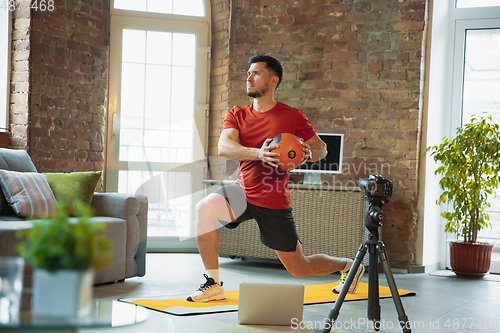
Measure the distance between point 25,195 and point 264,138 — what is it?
1.56m

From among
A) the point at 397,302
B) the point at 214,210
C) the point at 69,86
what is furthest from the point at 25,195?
the point at 397,302

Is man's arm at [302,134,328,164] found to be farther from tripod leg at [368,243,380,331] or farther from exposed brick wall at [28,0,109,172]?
exposed brick wall at [28,0,109,172]

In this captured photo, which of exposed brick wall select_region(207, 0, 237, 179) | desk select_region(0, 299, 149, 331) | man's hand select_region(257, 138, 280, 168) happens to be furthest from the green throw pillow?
desk select_region(0, 299, 149, 331)

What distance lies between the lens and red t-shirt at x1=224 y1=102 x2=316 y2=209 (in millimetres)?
2549

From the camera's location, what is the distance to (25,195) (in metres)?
2.93

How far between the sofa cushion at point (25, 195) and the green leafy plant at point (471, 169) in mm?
3042

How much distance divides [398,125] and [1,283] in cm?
379

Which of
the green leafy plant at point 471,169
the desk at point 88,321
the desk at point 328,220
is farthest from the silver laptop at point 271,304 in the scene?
the green leafy plant at point 471,169

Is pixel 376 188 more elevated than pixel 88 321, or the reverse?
pixel 376 188

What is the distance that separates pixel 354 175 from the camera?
4.22m

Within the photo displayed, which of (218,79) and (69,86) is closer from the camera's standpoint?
(69,86)

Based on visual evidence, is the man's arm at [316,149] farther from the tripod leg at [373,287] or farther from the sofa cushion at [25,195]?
the sofa cushion at [25,195]

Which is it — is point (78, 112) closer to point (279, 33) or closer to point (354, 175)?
point (279, 33)

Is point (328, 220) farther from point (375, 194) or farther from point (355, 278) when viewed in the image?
point (375, 194)
